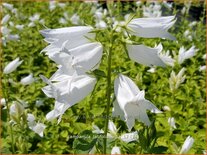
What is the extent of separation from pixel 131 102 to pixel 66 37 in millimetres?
309

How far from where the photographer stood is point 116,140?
1.80m

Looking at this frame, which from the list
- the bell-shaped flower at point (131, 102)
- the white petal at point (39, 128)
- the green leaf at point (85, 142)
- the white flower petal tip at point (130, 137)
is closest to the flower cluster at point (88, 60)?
the bell-shaped flower at point (131, 102)

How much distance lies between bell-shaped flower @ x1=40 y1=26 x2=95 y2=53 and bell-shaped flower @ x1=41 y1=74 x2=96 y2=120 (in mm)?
107

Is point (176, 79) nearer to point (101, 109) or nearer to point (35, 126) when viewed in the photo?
point (101, 109)

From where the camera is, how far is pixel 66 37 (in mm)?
1307

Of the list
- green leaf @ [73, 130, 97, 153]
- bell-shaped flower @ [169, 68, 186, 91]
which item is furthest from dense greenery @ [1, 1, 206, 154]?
bell-shaped flower @ [169, 68, 186, 91]

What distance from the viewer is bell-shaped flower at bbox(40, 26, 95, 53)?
4.27 ft

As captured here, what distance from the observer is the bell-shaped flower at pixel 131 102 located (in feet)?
4.12

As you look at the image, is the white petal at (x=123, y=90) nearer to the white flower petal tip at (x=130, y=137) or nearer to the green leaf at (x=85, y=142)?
the green leaf at (x=85, y=142)

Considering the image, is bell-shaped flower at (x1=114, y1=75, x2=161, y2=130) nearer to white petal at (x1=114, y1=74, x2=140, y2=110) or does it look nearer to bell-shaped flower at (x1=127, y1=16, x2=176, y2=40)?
white petal at (x1=114, y1=74, x2=140, y2=110)

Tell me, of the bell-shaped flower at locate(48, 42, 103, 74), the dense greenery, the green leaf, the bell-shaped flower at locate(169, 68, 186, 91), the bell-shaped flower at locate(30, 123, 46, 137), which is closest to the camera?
the bell-shaped flower at locate(48, 42, 103, 74)

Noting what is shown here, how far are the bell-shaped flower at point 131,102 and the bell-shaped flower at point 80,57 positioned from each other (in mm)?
125

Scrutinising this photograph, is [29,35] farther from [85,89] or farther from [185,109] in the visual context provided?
[85,89]

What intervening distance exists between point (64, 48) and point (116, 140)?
713 mm
